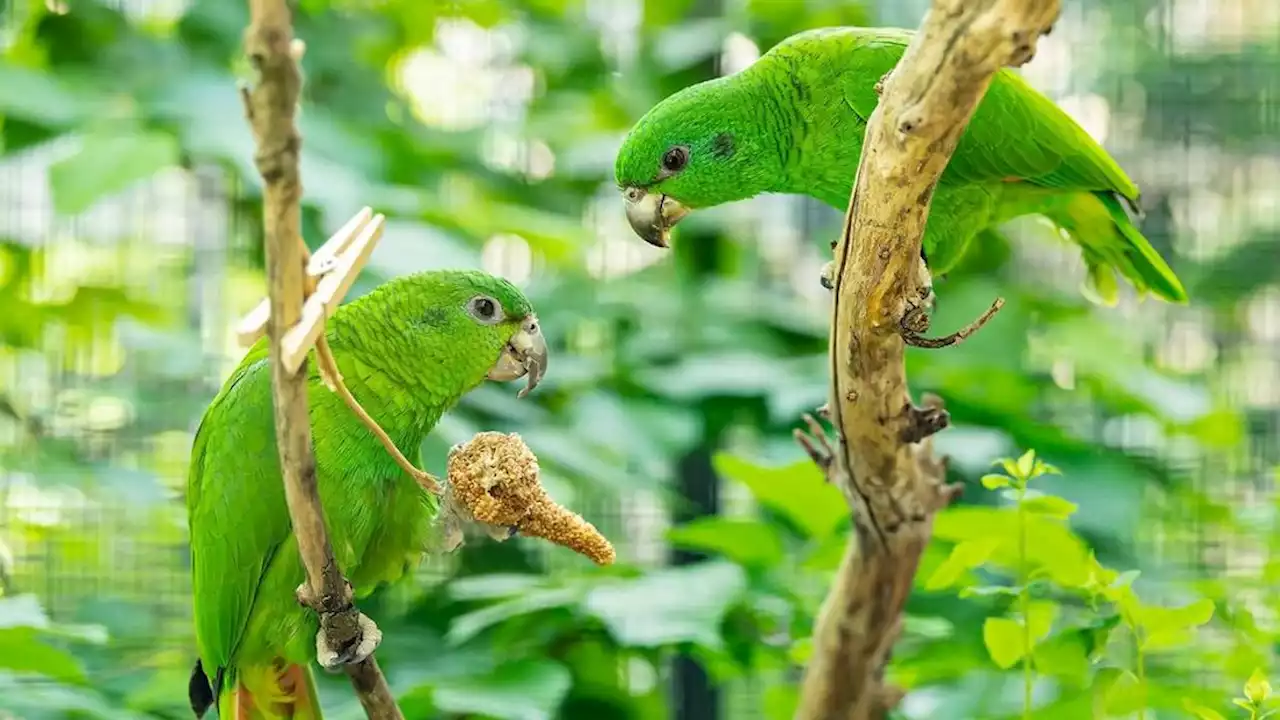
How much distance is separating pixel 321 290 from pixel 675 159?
0.51m

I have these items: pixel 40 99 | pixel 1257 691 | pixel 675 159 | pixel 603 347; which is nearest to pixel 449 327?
pixel 675 159

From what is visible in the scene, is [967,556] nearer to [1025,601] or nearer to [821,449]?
[1025,601]

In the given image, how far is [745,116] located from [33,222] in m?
1.50

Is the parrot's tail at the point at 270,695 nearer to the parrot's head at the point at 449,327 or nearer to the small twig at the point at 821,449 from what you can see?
the parrot's head at the point at 449,327

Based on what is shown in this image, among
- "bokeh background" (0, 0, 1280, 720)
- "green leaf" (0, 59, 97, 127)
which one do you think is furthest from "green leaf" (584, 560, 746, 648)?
"green leaf" (0, 59, 97, 127)

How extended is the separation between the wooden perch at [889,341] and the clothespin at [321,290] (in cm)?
38

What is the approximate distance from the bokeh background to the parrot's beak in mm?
391

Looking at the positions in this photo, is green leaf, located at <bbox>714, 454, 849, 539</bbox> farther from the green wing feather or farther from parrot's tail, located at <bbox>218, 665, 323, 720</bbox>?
parrot's tail, located at <bbox>218, 665, 323, 720</bbox>

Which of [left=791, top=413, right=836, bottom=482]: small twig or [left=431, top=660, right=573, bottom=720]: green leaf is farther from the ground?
[left=791, top=413, right=836, bottom=482]: small twig

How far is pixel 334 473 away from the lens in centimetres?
94

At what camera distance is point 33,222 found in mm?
2059

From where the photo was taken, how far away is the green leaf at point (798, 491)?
1.46 metres

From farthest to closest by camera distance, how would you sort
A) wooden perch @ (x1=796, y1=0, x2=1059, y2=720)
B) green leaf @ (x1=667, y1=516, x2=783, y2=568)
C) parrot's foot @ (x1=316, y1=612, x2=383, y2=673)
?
green leaf @ (x1=667, y1=516, x2=783, y2=568) → parrot's foot @ (x1=316, y1=612, x2=383, y2=673) → wooden perch @ (x1=796, y1=0, x2=1059, y2=720)

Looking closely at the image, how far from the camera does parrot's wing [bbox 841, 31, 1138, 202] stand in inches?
42.4
